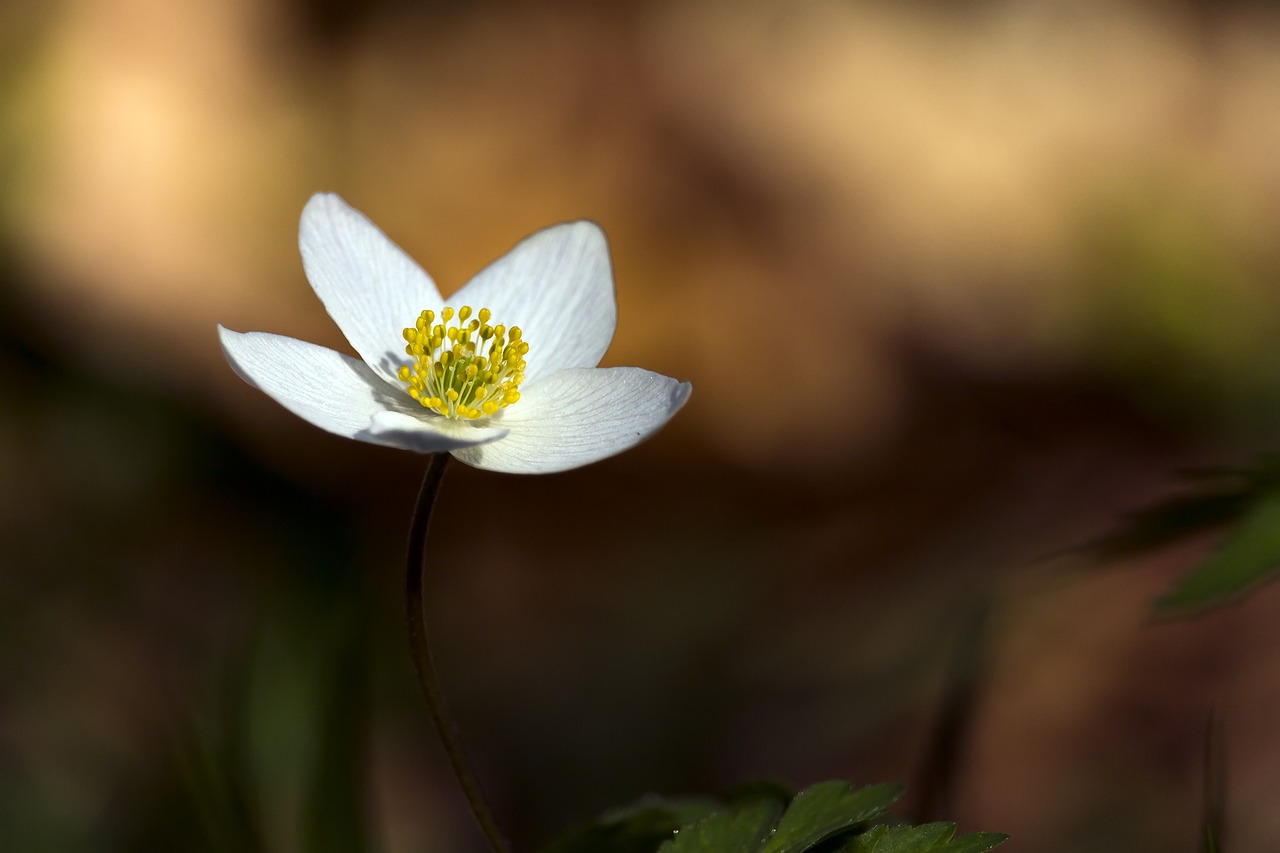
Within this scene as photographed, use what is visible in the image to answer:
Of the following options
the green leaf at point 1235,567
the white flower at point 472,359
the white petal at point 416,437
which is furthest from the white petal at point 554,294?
the green leaf at point 1235,567

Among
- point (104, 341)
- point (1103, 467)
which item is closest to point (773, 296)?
point (1103, 467)

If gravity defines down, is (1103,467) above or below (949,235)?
below

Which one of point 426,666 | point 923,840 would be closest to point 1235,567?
point 923,840

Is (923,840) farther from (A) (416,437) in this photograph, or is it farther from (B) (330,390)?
(B) (330,390)

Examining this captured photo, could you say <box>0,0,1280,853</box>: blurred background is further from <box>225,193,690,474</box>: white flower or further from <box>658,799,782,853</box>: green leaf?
<box>658,799,782,853</box>: green leaf

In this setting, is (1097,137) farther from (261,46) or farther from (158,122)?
(158,122)

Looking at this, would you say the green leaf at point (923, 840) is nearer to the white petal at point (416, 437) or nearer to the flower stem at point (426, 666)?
the flower stem at point (426, 666)
